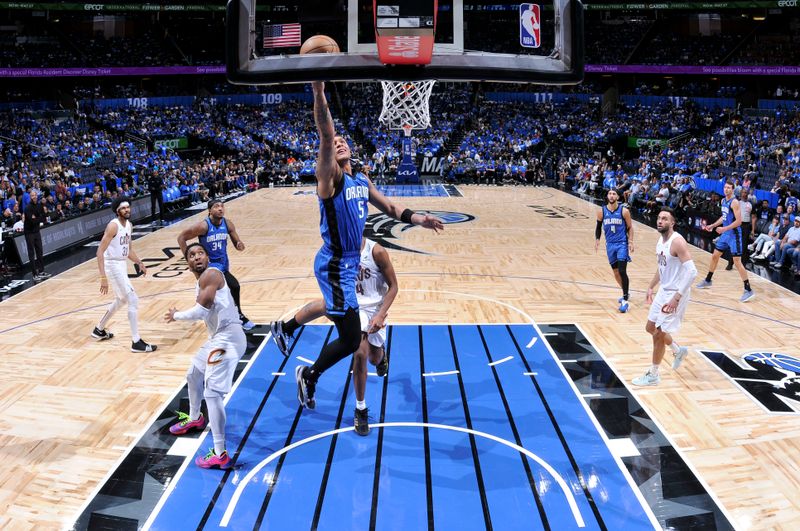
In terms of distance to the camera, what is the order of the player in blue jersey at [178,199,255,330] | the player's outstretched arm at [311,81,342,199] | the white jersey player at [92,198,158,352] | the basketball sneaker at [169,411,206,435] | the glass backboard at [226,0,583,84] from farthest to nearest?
the player in blue jersey at [178,199,255,330]
the white jersey player at [92,198,158,352]
the basketball sneaker at [169,411,206,435]
the glass backboard at [226,0,583,84]
the player's outstretched arm at [311,81,342,199]

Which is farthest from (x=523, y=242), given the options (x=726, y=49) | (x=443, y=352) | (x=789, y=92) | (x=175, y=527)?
(x=726, y=49)

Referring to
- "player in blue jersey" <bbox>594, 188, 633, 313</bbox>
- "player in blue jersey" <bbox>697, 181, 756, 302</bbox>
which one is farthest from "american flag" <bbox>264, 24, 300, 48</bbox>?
"player in blue jersey" <bbox>697, 181, 756, 302</bbox>

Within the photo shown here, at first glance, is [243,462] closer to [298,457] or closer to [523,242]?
[298,457]

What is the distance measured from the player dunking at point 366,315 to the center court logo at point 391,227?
782 centimetres

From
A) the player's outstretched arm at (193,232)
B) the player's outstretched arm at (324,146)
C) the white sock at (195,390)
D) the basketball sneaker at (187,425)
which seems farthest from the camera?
the player's outstretched arm at (193,232)

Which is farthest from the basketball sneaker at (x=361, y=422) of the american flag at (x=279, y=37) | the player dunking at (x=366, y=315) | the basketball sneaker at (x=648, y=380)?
the american flag at (x=279, y=37)

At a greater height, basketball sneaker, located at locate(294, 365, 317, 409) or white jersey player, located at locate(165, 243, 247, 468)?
white jersey player, located at locate(165, 243, 247, 468)

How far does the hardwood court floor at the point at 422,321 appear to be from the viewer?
4461mm

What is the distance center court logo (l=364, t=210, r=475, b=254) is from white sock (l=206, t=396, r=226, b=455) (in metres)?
8.76

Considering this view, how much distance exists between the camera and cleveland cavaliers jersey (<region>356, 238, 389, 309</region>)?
5.05 m

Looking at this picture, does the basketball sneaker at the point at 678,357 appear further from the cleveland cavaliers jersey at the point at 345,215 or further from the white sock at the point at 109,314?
the white sock at the point at 109,314

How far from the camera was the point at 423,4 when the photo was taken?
3.95 meters

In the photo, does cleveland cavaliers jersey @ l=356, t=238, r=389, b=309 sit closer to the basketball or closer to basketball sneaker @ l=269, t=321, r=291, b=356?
basketball sneaker @ l=269, t=321, r=291, b=356

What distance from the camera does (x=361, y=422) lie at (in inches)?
197
